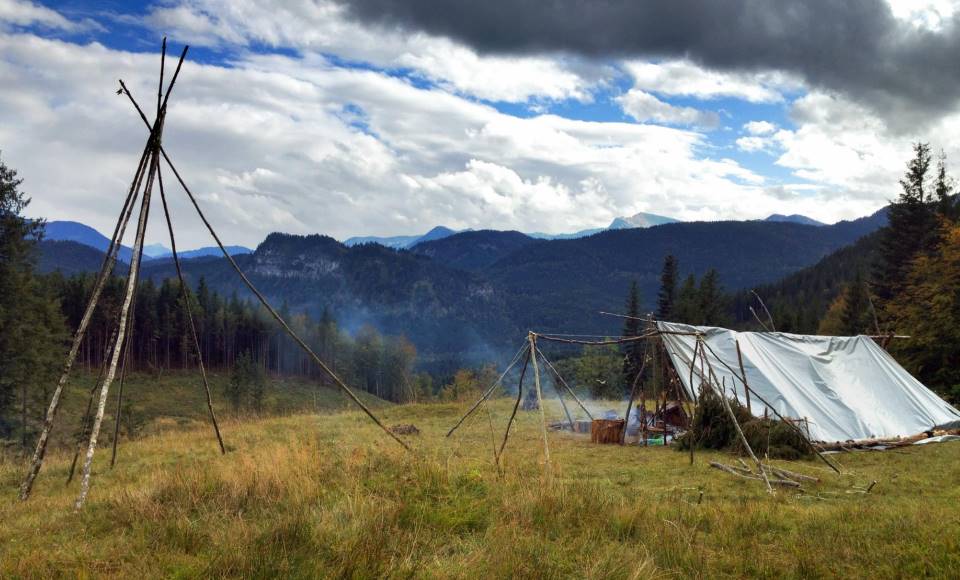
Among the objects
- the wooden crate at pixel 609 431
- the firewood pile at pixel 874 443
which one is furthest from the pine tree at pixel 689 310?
the wooden crate at pixel 609 431

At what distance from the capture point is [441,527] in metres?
5.11

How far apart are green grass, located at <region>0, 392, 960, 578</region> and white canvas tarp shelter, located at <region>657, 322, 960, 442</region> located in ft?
15.6

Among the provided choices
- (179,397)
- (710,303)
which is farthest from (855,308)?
(179,397)

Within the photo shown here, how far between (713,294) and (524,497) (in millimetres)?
48644

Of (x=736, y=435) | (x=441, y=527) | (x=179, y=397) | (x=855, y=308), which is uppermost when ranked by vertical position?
(x=855, y=308)

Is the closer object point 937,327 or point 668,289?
point 937,327

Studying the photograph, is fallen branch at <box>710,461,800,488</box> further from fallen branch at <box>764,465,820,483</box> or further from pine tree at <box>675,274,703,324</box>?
pine tree at <box>675,274,703,324</box>

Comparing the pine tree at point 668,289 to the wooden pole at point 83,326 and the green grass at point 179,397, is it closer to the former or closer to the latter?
the green grass at point 179,397

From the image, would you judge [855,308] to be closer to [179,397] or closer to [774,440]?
[774,440]

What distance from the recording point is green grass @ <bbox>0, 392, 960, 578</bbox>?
4.24 metres

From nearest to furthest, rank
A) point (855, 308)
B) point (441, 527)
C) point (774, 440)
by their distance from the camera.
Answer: point (441, 527) < point (774, 440) < point (855, 308)

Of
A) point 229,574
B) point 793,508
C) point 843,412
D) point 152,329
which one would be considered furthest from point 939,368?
point 152,329

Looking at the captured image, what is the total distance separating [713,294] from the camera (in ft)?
165

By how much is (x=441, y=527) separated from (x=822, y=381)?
1244 centimetres
